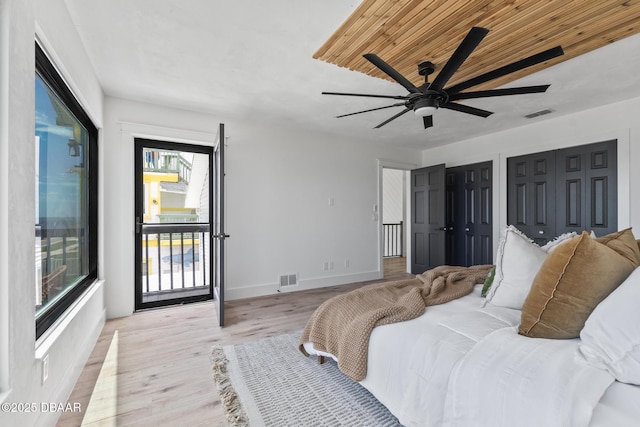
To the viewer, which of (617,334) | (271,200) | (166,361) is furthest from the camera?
(271,200)

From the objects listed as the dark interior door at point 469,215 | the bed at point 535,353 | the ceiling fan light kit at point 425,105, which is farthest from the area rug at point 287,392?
the dark interior door at point 469,215

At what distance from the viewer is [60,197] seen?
6.57 ft

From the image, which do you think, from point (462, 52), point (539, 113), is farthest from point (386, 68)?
point (539, 113)

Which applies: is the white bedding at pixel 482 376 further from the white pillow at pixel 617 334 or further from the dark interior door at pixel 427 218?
the dark interior door at pixel 427 218

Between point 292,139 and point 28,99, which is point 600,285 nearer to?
point 28,99

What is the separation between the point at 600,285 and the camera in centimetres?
114

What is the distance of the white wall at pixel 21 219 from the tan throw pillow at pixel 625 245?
256 centimetres

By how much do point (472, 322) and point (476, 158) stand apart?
3.98 metres

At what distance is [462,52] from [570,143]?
321 centimetres

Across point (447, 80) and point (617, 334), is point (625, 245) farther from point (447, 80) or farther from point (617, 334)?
point (447, 80)

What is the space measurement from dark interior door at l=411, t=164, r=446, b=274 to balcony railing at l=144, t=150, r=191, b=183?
13.0 feet

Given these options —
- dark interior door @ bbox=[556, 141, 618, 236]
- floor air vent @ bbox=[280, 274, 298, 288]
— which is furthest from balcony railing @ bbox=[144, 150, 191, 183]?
dark interior door @ bbox=[556, 141, 618, 236]

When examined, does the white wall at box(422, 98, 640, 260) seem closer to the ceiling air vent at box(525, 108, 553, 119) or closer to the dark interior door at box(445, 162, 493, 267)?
the dark interior door at box(445, 162, 493, 267)

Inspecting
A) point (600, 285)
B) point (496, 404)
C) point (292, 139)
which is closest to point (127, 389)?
point (496, 404)
